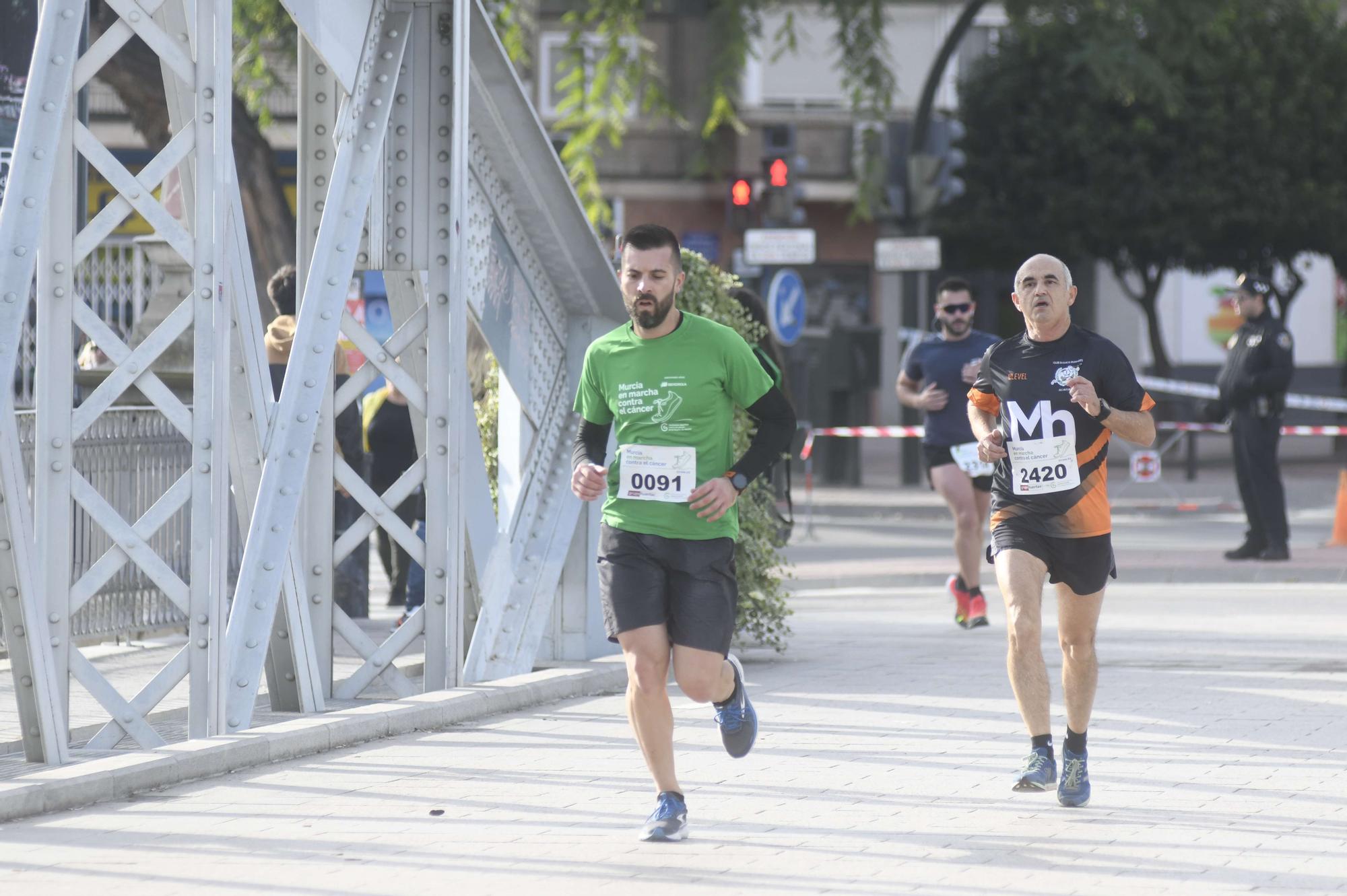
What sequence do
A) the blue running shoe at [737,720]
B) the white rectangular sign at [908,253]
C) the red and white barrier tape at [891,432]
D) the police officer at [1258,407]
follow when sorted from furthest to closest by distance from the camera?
1. the white rectangular sign at [908,253]
2. the red and white barrier tape at [891,432]
3. the police officer at [1258,407]
4. the blue running shoe at [737,720]

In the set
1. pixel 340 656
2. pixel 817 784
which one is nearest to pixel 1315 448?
pixel 340 656

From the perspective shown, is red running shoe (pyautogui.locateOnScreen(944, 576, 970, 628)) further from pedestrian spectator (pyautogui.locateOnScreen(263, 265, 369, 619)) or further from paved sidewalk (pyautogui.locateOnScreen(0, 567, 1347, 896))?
pedestrian spectator (pyautogui.locateOnScreen(263, 265, 369, 619))

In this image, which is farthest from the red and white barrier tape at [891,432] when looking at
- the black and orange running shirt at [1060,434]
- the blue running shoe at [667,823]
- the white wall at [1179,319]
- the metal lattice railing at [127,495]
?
the white wall at [1179,319]

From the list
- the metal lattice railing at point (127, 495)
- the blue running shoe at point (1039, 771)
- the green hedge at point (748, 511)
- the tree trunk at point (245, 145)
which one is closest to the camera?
the blue running shoe at point (1039, 771)

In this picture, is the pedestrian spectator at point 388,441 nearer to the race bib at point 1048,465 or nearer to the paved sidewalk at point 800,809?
the paved sidewalk at point 800,809

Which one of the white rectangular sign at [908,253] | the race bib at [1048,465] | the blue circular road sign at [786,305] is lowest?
the race bib at [1048,465]

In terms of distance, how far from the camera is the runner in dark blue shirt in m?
11.7

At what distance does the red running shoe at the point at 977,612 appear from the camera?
11.8 m

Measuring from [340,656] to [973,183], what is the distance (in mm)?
24123

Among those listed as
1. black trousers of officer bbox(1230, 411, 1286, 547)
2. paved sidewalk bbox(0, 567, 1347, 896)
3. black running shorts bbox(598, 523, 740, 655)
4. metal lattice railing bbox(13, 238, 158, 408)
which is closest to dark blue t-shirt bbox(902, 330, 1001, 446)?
paved sidewalk bbox(0, 567, 1347, 896)

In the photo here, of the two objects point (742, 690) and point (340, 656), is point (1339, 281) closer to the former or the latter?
point (340, 656)

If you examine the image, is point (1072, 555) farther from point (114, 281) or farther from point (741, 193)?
point (741, 193)

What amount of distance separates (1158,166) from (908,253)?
12036 millimetres

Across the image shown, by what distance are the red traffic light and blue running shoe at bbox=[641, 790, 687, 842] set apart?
15525mm
